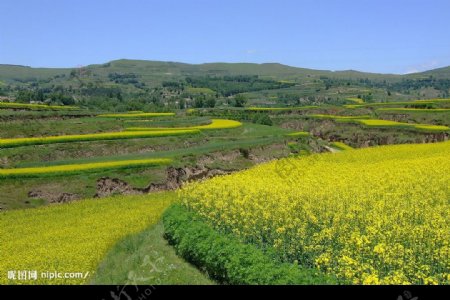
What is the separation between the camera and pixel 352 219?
1517cm

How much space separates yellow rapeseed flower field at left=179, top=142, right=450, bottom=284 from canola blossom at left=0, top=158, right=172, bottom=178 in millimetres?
15578

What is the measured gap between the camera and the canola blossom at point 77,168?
115 feet

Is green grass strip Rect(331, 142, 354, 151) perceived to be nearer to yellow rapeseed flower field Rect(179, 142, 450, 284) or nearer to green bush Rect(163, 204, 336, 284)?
yellow rapeseed flower field Rect(179, 142, 450, 284)

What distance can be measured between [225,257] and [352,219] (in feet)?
14.3

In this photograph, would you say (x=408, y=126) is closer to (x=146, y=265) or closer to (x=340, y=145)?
(x=340, y=145)

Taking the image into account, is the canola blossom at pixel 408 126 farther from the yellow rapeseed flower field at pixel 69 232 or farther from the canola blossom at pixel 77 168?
the yellow rapeseed flower field at pixel 69 232

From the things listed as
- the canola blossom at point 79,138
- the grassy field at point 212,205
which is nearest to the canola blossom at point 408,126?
the grassy field at point 212,205

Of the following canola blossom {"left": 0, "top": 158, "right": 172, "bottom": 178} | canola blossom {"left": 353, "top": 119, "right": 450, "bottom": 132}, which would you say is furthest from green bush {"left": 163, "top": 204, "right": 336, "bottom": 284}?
canola blossom {"left": 353, "top": 119, "right": 450, "bottom": 132}

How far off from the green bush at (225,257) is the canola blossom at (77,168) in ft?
61.0

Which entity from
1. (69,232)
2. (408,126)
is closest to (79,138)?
(69,232)

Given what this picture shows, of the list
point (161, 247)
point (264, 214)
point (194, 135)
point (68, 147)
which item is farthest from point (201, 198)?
point (194, 135)
